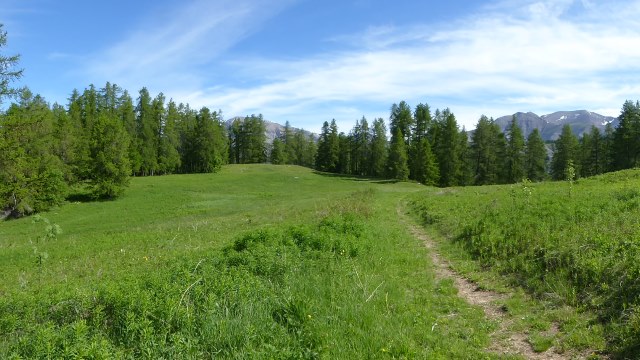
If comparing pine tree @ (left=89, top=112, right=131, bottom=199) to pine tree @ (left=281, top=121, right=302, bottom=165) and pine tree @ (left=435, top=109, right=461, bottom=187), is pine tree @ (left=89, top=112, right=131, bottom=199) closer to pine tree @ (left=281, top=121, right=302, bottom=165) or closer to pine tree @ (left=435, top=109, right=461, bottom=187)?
pine tree @ (left=435, top=109, right=461, bottom=187)

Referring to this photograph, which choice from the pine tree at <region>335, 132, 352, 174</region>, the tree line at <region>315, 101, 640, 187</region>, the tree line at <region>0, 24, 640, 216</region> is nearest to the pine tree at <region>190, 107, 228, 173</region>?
the tree line at <region>0, 24, 640, 216</region>

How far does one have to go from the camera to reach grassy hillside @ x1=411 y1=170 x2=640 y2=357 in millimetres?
6488

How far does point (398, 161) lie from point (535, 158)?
25.1 meters

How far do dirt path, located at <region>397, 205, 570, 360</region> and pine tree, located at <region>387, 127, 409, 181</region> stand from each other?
5810cm

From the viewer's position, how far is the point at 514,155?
7181 cm

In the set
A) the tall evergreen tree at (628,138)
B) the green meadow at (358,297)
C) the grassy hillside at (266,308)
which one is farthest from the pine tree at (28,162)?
the tall evergreen tree at (628,138)

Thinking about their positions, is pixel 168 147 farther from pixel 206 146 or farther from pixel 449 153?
pixel 449 153

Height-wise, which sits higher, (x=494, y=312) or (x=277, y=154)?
(x=277, y=154)

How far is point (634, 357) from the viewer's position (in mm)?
5312

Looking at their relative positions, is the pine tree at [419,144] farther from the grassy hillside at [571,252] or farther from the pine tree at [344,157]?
the grassy hillside at [571,252]

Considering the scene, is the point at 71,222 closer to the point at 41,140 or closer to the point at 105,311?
the point at 41,140

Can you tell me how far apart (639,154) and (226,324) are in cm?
7214

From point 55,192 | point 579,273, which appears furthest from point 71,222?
point 579,273

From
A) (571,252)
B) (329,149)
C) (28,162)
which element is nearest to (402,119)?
(329,149)
